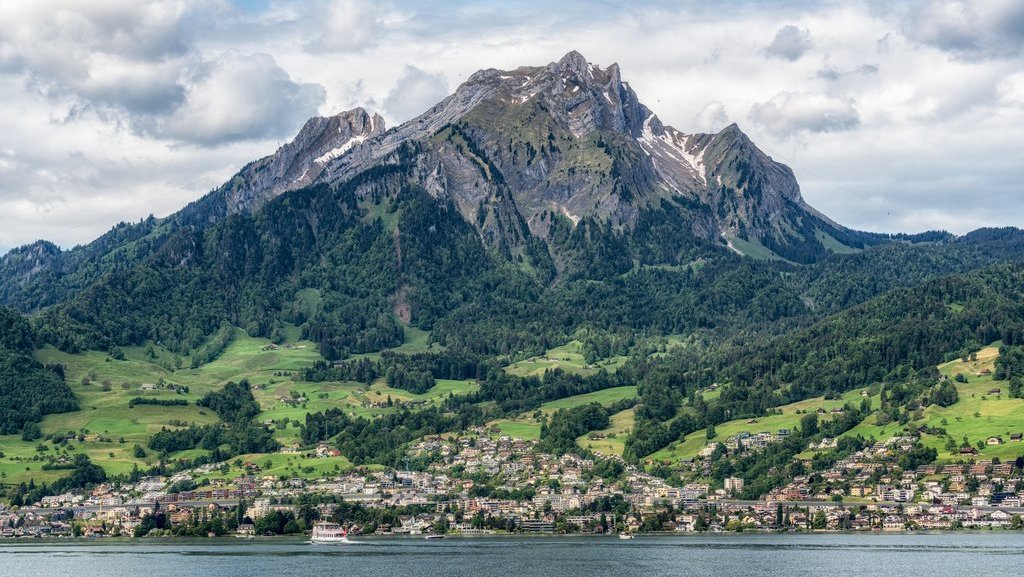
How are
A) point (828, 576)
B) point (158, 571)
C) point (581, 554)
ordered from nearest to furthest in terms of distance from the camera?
point (828, 576)
point (158, 571)
point (581, 554)

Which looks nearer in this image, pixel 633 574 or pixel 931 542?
pixel 633 574

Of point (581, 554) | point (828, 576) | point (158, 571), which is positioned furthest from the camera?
point (581, 554)

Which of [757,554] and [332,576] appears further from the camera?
[757,554]

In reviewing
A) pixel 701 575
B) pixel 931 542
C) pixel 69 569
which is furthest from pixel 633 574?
pixel 69 569

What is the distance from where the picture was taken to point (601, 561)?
174750 mm

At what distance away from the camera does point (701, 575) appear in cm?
15675

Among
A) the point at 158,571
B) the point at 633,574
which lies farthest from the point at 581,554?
the point at 158,571

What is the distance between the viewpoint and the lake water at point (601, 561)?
15925 cm

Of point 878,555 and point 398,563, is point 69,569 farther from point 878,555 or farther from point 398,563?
point 878,555

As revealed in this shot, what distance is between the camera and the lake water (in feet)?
522

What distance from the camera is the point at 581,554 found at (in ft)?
607

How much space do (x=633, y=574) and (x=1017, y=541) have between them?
188 feet

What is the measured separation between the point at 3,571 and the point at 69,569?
7600 mm

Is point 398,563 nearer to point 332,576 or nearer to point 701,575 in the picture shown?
point 332,576
